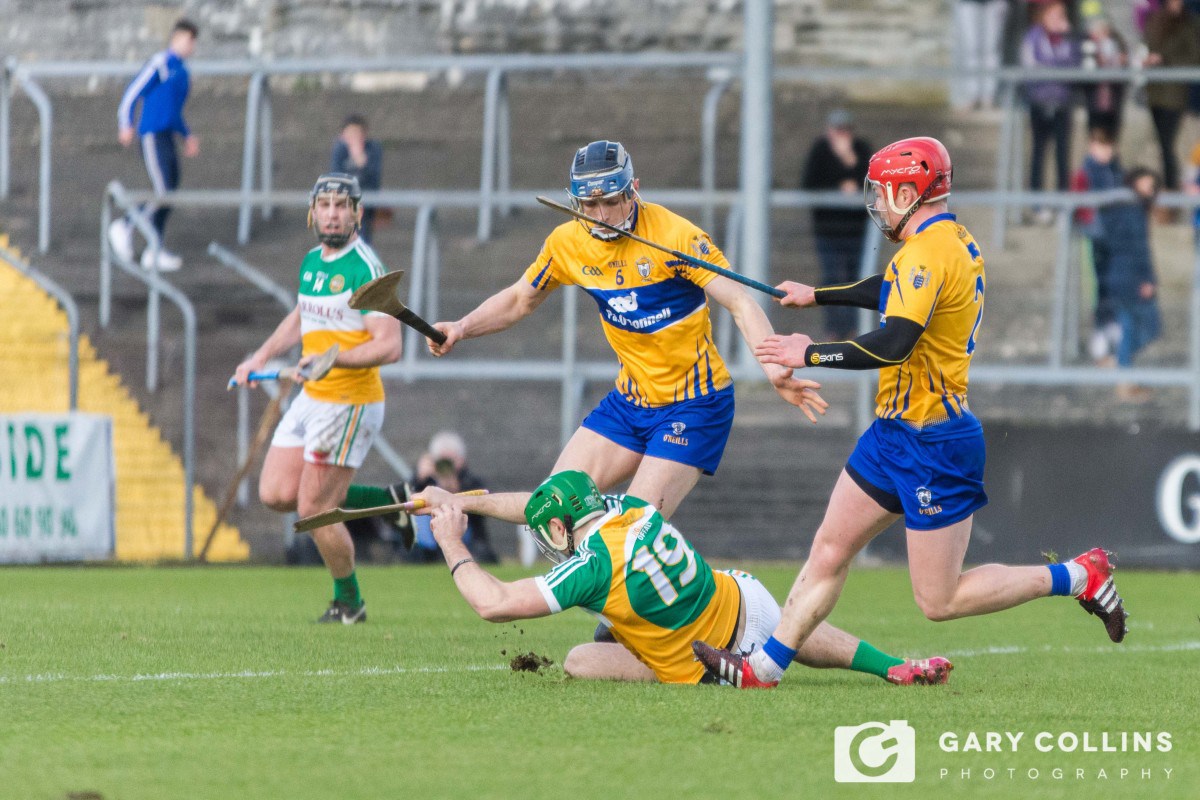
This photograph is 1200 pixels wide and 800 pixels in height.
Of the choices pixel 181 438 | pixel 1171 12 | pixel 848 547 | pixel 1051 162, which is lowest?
pixel 181 438

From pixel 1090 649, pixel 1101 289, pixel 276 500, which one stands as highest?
pixel 1101 289

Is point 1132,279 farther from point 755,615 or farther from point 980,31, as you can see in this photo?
point 755,615

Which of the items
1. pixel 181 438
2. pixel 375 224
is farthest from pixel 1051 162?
pixel 181 438

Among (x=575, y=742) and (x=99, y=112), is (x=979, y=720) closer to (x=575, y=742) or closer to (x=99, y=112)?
(x=575, y=742)

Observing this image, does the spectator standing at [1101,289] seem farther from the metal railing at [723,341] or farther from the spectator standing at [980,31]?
the spectator standing at [980,31]

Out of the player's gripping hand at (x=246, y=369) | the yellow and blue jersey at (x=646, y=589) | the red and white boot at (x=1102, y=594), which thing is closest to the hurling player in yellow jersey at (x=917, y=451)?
the yellow and blue jersey at (x=646, y=589)

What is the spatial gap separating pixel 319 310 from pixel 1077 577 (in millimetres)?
4782

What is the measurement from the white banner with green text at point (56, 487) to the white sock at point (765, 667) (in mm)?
9166

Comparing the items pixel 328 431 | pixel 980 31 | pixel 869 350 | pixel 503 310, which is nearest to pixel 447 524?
pixel 869 350

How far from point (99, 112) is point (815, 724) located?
17009mm

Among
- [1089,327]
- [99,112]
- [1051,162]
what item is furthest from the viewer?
[99,112]

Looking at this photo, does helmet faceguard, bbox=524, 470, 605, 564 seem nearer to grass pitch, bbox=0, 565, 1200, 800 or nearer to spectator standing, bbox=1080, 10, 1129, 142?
grass pitch, bbox=0, 565, 1200, 800

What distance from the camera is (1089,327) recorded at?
16625mm

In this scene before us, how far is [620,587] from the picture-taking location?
7.17 metres
